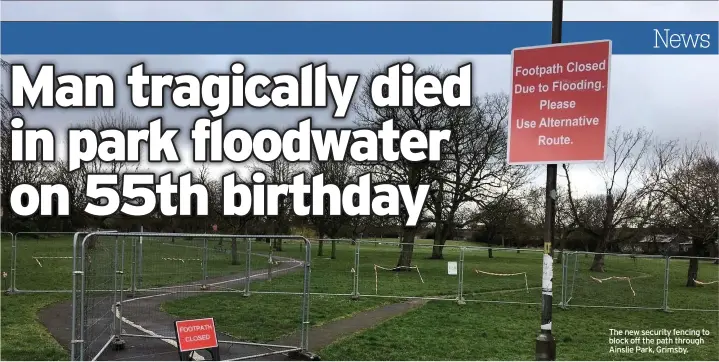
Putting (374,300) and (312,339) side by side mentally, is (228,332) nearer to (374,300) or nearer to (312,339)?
(312,339)

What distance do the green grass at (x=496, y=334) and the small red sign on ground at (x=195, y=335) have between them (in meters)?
1.87

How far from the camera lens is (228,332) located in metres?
9.86

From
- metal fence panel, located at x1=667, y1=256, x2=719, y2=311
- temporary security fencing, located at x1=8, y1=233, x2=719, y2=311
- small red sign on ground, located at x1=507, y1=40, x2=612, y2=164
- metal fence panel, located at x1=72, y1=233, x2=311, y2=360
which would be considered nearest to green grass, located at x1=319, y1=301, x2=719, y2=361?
temporary security fencing, located at x1=8, y1=233, x2=719, y2=311

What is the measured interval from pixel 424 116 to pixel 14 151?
16.7 m

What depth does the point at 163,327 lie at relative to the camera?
10.3 metres

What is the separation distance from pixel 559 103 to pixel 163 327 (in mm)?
7746

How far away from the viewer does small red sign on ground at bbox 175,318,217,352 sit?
7.28 metres

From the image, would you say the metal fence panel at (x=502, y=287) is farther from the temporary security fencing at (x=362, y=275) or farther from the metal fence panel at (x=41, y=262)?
the metal fence panel at (x=41, y=262)

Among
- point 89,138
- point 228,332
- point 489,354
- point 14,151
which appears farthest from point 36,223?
point 489,354

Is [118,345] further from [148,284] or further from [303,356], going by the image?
[148,284]

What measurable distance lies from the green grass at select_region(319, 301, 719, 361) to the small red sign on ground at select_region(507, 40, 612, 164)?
4.03 metres

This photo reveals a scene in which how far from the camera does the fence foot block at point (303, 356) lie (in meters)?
8.40

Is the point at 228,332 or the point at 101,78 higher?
the point at 101,78

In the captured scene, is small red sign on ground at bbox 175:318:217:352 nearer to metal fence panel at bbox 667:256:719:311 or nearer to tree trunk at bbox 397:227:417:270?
metal fence panel at bbox 667:256:719:311
